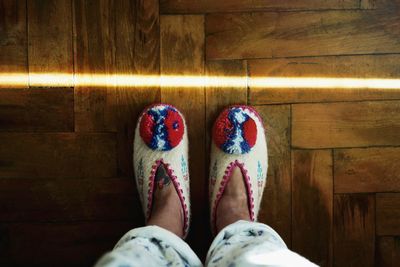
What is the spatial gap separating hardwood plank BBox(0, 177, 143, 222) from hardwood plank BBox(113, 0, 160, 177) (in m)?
0.09

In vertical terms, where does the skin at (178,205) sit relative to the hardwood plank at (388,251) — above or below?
above

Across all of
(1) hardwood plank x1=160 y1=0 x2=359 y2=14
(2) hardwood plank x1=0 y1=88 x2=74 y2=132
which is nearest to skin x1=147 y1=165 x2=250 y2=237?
(2) hardwood plank x1=0 y1=88 x2=74 y2=132

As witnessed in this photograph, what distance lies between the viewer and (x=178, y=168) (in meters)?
0.89

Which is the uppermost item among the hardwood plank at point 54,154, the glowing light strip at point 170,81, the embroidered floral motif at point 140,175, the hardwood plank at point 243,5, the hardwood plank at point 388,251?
the hardwood plank at point 243,5

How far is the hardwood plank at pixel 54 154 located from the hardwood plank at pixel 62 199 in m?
0.02

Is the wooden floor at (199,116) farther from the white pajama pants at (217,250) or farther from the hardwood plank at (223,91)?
the white pajama pants at (217,250)

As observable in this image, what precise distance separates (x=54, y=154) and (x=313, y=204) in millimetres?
575

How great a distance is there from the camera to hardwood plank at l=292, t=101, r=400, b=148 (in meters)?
0.89

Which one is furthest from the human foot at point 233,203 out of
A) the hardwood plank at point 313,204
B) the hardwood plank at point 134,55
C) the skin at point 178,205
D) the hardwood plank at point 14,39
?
the hardwood plank at point 14,39

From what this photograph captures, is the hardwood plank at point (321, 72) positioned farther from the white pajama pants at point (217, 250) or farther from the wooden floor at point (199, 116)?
the white pajama pants at point (217, 250)

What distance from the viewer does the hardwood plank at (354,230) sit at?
901 mm

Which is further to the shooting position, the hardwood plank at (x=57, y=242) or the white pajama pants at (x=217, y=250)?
the hardwood plank at (x=57, y=242)

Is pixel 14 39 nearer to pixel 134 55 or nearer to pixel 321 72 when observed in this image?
pixel 134 55

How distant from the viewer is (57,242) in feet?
2.94
